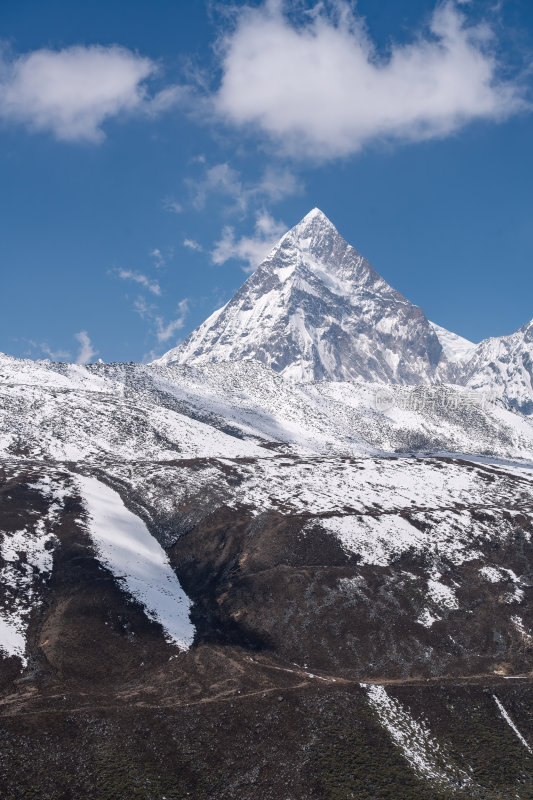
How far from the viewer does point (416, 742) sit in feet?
145

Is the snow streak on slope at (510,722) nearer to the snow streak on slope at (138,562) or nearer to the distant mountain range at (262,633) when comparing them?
the distant mountain range at (262,633)

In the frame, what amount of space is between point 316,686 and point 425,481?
56211 millimetres

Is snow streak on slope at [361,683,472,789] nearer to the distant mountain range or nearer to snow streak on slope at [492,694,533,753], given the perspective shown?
the distant mountain range

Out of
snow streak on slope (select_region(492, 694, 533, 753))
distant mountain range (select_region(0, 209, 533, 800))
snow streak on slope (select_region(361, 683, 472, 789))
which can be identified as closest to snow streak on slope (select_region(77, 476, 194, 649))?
distant mountain range (select_region(0, 209, 533, 800))

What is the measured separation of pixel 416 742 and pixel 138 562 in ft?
118

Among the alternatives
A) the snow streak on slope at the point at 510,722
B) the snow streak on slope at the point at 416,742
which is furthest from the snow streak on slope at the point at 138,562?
the snow streak on slope at the point at 510,722

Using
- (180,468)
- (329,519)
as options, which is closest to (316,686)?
(329,519)

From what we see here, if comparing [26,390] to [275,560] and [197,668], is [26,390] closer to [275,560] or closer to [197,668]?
[275,560]

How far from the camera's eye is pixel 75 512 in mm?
76438

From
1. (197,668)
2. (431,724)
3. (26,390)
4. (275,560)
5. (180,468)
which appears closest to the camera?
(431,724)

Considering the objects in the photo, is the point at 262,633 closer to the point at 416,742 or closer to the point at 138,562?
the point at 138,562

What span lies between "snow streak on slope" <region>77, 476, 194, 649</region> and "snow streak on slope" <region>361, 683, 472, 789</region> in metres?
18.3

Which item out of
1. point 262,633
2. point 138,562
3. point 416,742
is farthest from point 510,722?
point 138,562

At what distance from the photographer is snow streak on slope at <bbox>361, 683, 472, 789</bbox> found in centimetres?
4119
